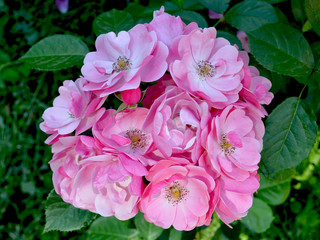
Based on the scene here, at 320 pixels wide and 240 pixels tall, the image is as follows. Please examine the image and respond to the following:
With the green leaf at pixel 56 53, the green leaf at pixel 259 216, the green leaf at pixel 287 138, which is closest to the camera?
the green leaf at pixel 287 138

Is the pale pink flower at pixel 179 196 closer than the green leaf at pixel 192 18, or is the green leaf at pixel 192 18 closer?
the pale pink flower at pixel 179 196

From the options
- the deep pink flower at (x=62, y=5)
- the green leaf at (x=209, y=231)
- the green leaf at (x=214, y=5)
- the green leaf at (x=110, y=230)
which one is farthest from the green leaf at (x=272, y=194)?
the deep pink flower at (x=62, y=5)

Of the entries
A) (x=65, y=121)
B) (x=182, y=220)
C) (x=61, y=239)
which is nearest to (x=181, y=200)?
(x=182, y=220)

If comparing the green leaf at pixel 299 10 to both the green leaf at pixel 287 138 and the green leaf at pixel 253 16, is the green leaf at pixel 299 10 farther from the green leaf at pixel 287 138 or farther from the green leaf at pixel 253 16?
the green leaf at pixel 287 138

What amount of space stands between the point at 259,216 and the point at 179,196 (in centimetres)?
73

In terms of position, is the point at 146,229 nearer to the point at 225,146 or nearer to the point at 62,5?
the point at 225,146

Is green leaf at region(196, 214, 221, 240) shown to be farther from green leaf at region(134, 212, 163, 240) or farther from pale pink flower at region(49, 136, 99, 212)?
pale pink flower at region(49, 136, 99, 212)

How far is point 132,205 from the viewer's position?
661mm

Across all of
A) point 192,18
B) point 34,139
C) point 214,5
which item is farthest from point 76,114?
point 34,139

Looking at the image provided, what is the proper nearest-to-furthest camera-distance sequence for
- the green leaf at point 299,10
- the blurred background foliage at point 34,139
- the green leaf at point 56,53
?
the green leaf at point 56,53
the green leaf at point 299,10
the blurred background foliage at point 34,139

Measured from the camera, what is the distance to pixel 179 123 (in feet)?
2.12

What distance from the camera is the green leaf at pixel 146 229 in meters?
1.17

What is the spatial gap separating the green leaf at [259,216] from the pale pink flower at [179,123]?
2.50ft

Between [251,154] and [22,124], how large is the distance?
158cm
